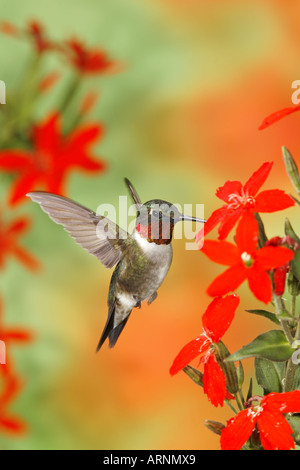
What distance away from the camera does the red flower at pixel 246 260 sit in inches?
8.3

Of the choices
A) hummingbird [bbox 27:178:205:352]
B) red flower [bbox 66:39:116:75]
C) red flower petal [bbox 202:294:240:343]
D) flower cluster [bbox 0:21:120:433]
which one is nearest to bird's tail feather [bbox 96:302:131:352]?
hummingbird [bbox 27:178:205:352]

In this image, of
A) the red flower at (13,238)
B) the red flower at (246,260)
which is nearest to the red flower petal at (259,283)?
the red flower at (246,260)

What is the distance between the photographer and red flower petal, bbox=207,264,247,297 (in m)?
0.21

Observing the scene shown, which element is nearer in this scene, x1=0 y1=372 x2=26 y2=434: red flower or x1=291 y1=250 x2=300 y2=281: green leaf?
x1=291 y1=250 x2=300 y2=281: green leaf

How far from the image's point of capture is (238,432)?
24 cm

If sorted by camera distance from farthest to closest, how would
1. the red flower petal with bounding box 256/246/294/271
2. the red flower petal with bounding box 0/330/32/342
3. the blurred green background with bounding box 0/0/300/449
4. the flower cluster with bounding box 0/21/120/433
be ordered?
the blurred green background with bounding box 0/0/300/449 → the red flower petal with bounding box 0/330/32/342 → the flower cluster with bounding box 0/21/120/433 → the red flower petal with bounding box 256/246/294/271

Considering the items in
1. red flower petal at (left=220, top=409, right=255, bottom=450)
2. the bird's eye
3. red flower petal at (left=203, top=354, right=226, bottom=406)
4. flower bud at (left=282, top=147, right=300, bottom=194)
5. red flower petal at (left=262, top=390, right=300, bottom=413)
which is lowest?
red flower petal at (left=220, top=409, right=255, bottom=450)

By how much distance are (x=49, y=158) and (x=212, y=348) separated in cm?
67

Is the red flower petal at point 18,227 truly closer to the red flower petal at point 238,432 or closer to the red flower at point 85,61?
the red flower at point 85,61

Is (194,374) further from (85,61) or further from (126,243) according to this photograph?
(85,61)

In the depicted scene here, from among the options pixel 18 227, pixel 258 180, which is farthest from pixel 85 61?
pixel 258 180

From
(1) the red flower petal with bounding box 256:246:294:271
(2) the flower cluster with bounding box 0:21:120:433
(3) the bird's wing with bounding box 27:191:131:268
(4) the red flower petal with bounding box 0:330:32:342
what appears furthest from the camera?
(4) the red flower petal with bounding box 0:330:32:342

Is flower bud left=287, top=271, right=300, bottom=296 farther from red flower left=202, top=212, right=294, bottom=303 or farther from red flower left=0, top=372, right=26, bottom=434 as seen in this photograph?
red flower left=0, top=372, right=26, bottom=434

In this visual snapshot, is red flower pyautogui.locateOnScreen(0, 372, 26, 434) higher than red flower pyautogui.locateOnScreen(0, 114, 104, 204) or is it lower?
lower
